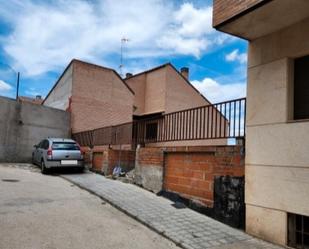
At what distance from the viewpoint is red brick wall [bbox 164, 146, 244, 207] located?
684 centimetres

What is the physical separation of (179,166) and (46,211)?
352cm

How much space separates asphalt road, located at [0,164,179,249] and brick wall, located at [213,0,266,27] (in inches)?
169

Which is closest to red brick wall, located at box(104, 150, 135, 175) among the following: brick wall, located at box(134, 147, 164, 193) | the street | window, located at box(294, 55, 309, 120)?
brick wall, located at box(134, 147, 164, 193)

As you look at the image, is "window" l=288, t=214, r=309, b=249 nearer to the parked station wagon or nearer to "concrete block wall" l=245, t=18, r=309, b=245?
"concrete block wall" l=245, t=18, r=309, b=245

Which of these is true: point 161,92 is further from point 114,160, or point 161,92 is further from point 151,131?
point 151,131

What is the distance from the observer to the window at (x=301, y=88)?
5688 mm

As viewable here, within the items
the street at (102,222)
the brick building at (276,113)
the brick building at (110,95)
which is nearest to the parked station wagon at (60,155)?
the brick building at (110,95)

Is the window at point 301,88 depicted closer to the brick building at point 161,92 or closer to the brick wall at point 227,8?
the brick wall at point 227,8

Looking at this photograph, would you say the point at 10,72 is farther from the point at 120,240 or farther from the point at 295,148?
the point at 295,148

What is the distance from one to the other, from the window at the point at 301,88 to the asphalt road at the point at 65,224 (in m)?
3.25

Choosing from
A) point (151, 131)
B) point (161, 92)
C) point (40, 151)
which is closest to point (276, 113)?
point (151, 131)

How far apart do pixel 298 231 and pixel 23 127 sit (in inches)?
607

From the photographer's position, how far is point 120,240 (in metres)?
5.47

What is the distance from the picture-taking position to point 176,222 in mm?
6648
